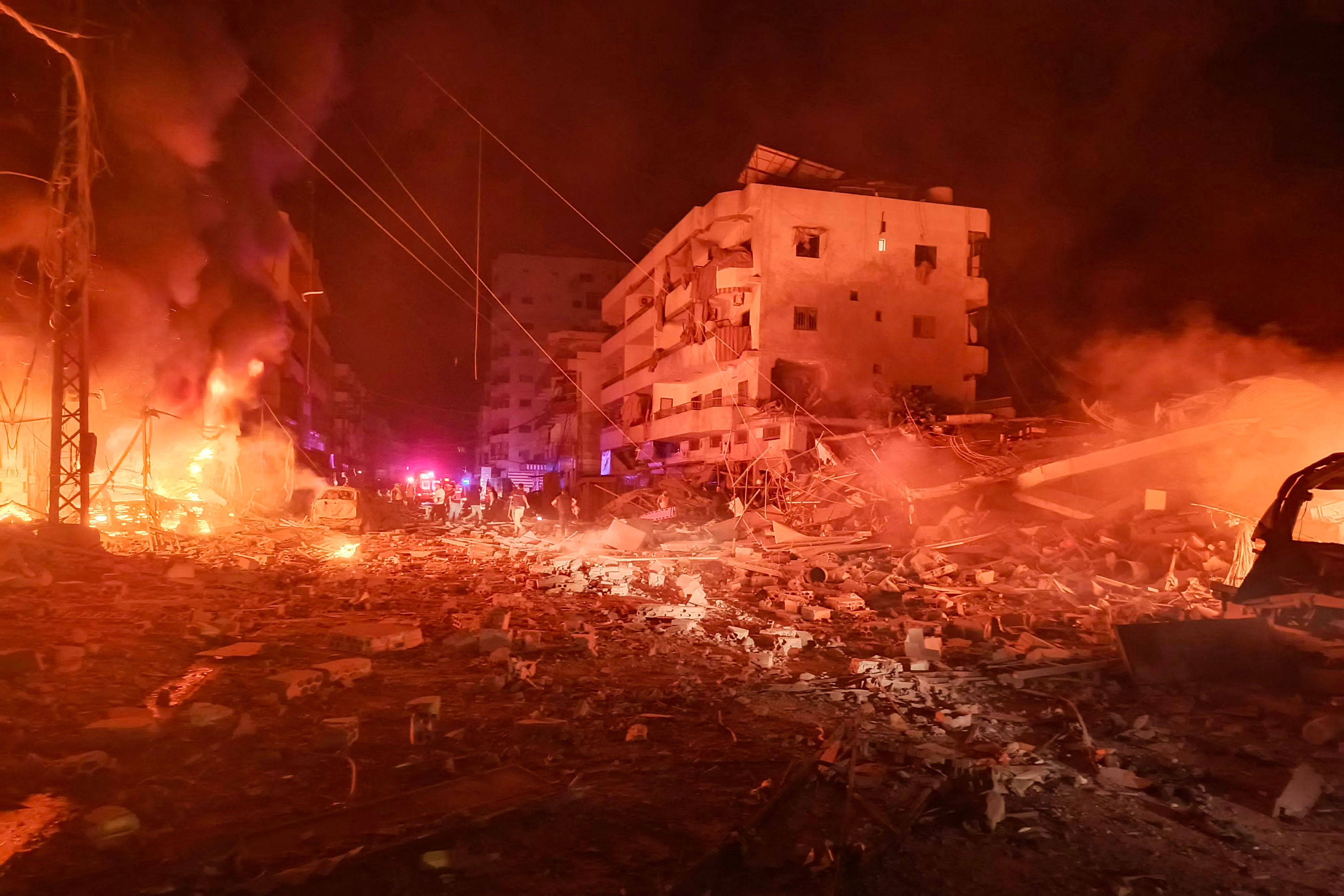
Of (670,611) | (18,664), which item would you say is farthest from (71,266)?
(670,611)

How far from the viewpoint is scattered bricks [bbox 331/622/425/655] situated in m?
7.68

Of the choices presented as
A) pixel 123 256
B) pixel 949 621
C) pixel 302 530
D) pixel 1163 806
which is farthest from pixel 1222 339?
pixel 123 256

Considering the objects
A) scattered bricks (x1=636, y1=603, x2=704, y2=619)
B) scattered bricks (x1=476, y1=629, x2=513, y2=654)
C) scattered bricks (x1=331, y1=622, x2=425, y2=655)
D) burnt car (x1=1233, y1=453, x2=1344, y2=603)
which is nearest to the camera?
burnt car (x1=1233, y1=453, x2=1344, y2=603)

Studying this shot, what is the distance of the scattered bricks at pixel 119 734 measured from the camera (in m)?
4.83

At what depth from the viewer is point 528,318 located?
67062 mm

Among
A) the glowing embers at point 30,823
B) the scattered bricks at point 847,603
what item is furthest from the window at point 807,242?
the glowing embers at point 30,823

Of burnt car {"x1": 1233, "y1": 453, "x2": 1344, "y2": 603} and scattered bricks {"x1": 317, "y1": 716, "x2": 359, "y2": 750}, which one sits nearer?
scattered bricks {"x1": 317, "y1": 716, "x2": 359, "y2": 750}

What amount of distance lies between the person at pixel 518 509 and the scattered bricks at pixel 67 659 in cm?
1461

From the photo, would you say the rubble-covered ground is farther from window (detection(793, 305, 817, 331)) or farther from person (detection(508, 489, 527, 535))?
window (detection(793, 305, 817, 331))

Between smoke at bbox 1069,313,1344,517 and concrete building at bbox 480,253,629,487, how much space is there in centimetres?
5122

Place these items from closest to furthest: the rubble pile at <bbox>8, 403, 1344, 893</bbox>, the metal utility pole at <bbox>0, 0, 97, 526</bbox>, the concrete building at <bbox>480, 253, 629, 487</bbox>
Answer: the rubble pile at <bbox>8, 403, 1344, 893</bbox>, the metal utility pole at <bbox>0, 0, 97, 526</bbox>, the concrete building at <bbox>480, 253, 629, 487</bbox>

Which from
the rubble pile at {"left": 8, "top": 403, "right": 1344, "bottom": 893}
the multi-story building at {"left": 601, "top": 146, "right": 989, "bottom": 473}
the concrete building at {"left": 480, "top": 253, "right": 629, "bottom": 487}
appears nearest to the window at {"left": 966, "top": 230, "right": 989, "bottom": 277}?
the multi-story building at {"left": 601, "top": 146, "right": 989, "bottom": 473}

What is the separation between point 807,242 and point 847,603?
22265 mm

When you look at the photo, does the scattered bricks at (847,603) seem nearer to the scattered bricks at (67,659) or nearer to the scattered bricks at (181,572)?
the scattered bricks at (67,659)
